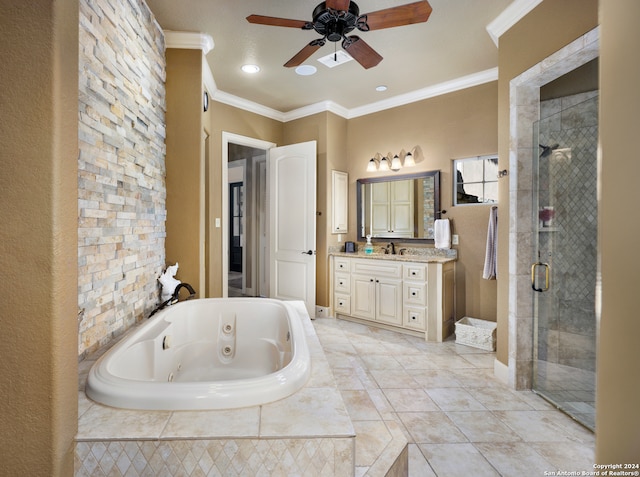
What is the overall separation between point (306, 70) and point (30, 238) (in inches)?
115

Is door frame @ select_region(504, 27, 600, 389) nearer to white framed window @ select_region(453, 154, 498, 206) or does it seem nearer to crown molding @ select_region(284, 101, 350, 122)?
white framed window @ select_region(453, 154, 498, 206)

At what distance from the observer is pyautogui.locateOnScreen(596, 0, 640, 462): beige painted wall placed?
0.44 meters

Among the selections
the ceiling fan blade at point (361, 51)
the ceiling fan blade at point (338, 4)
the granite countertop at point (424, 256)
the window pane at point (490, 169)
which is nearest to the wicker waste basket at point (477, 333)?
the granite countertop at point (424, 256)

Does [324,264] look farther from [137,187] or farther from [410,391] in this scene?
[137,187]

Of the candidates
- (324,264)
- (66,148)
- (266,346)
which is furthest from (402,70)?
(66,148)

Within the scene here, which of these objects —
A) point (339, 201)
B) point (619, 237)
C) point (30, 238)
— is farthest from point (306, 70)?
point (619, 237)

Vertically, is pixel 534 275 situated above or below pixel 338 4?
below

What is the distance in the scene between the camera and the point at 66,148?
3.42 feet

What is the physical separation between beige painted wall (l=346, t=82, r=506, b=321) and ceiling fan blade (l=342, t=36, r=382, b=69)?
156cm

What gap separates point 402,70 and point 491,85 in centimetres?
91

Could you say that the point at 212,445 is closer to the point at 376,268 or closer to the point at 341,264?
the point at 376,268

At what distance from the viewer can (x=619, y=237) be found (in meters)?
0.46

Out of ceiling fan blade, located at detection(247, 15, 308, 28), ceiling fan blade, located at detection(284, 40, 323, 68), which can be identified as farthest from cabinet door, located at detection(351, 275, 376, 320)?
ceiling fan blade, located at detection(247, 15, 308, 28)

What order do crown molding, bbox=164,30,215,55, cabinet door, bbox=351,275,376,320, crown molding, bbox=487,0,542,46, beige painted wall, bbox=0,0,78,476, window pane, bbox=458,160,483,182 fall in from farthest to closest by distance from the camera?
cabinet door, bbox=351,275,376,320 → window pane, bbox=458,160,483,182 → crown molding, bbox=164,30,215,55 → crown molding, bbox=487,0,542,46 → beige painted wall, bbox=0,0,78,476
